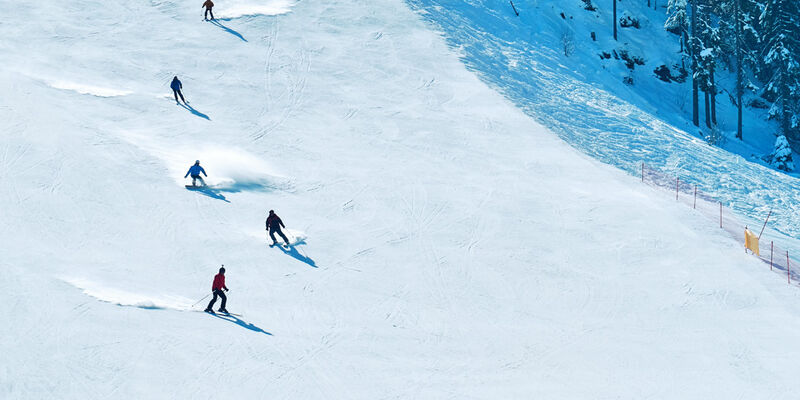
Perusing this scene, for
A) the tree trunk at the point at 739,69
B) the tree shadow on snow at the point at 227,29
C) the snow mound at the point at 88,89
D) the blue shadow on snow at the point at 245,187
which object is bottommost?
the tree trunk at the point at 739,69

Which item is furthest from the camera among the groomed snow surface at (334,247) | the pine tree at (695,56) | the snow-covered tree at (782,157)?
the pine tree at (695,56)

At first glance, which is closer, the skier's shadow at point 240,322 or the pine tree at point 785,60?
the skier's shadow at point 240,322

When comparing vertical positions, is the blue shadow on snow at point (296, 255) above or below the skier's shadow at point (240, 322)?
below

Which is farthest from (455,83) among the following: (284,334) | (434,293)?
(284,334)

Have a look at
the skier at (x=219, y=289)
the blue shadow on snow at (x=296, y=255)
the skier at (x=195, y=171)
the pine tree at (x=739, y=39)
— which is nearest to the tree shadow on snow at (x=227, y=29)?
the skier at (x=195, y=171)

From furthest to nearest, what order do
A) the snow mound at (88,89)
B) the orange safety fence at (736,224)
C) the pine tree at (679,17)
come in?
the pine tree at (679,17), the snow mound at (88,89), the orange safety fence at (736,224)

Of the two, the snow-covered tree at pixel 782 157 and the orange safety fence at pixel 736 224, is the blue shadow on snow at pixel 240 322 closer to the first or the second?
the orange safety fence at pixel 736 224

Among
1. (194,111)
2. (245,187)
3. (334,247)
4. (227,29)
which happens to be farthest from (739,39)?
(334,247)

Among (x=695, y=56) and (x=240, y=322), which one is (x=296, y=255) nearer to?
(x=240, y=322)
